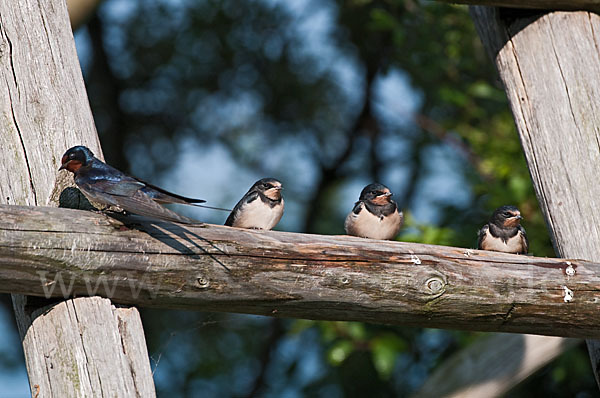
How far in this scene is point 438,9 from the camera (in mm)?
7891

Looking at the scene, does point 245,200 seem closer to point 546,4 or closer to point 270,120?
point 546,4

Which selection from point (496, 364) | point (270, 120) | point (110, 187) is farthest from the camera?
point (270, 120)

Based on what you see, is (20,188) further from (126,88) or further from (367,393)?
(126,88)

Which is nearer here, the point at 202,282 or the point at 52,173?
the point at 202,282

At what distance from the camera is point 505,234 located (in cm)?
420

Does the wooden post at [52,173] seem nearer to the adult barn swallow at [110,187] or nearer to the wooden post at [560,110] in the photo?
the adult barn swallow at [110,187]

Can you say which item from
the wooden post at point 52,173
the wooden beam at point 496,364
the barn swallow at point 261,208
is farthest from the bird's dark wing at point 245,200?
the wooden beam at point 496,364

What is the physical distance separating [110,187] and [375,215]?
1.85 meters

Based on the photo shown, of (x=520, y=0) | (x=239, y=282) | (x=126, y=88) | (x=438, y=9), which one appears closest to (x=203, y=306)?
(x=239, y=282)

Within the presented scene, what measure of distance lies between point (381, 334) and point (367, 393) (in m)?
1.93

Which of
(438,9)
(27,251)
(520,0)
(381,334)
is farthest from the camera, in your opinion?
(438,9)

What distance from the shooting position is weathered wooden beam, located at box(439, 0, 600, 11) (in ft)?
12.1

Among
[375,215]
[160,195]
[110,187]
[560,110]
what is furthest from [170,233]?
[560,110]

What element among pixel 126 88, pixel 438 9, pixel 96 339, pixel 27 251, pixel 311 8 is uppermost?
pixel 311 8
